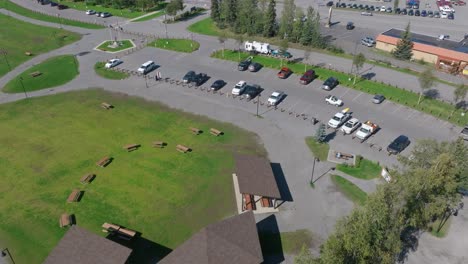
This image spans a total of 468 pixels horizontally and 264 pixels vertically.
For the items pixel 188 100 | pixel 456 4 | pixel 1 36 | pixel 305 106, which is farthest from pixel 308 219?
pixel 456 4

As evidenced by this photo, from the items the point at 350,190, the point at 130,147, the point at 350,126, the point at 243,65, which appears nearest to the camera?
the point at 350,190

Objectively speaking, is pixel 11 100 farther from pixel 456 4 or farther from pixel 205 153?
pixel 456 4

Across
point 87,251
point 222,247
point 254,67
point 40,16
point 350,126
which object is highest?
point 40,16

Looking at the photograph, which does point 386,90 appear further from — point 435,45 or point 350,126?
point 435,45

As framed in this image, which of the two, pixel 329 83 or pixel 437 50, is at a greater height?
pixel 437 50

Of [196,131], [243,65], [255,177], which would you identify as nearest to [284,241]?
[255,177]

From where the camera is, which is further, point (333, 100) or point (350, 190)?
point (333, 100)
